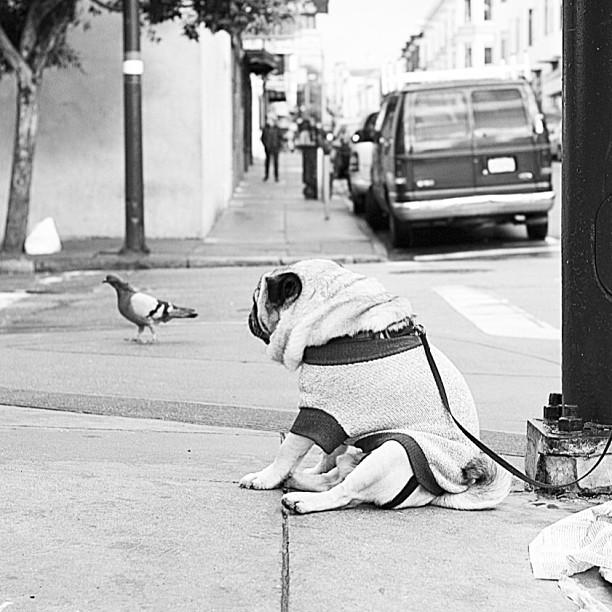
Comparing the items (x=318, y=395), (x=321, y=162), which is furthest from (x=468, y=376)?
(x=321, y=162)

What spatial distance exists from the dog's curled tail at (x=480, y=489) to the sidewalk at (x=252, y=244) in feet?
41.5

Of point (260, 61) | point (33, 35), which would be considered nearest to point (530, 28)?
point (260, 61)

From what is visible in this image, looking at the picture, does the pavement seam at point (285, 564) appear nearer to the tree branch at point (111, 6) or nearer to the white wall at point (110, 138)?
the tree branch at point (111, 6)

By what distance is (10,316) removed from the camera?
12.4 m

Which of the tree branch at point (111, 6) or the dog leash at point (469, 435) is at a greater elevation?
the tree branch at point (111, 6)

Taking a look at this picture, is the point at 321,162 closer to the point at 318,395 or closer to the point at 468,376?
the point at 468,376

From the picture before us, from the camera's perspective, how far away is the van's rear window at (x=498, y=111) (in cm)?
1848

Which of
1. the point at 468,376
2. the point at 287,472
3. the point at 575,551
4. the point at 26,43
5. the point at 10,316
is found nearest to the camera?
the point at 575,551

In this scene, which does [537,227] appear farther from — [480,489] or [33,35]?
[480,489]

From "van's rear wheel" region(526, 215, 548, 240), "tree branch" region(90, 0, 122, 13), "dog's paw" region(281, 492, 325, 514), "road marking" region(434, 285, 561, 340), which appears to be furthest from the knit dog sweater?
"van's rear wheel" region(526, 215, 548, 240)

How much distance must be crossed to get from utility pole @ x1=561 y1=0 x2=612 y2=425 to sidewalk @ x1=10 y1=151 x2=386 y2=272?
12443 millimetres

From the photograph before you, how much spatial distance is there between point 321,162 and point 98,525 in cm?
2234

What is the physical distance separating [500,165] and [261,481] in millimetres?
14045

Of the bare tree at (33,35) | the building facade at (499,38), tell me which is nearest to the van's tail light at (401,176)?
the bare tree at (33,35)
